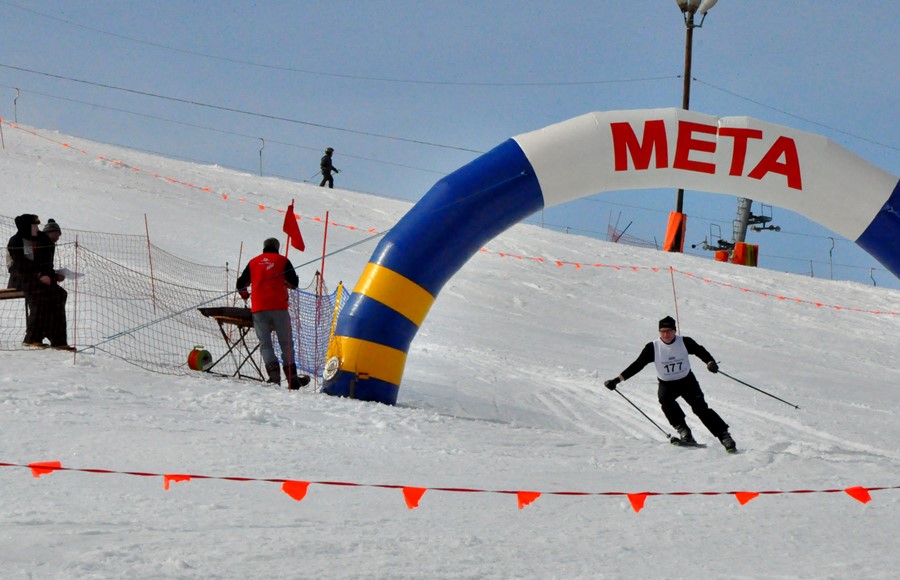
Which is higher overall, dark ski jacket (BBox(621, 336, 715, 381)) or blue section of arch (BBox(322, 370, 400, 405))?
dark ski jacket (BBox(621, 336, 715, 381))

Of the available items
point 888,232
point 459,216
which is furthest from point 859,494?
point 459,216

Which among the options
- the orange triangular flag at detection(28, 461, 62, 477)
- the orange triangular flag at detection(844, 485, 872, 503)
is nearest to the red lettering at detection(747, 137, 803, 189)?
the orange triangular flag at detection(844, 485, 872, 503)

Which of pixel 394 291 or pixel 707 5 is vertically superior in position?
pixel 707 5

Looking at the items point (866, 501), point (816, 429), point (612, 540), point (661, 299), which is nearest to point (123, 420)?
point (612, 540)

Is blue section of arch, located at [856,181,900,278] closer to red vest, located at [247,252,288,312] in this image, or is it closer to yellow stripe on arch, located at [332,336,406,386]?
yellow stripe on arch, located at [332,336,406,386]

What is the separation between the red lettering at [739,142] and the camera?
9586 millimetres

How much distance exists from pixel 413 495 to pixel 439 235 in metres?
4.10

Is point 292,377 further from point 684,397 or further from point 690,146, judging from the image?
point 690,146

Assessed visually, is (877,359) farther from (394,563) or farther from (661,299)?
(394,563)

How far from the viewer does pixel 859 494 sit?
19.7 ft

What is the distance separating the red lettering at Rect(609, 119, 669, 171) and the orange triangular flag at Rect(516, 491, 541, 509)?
4986mm

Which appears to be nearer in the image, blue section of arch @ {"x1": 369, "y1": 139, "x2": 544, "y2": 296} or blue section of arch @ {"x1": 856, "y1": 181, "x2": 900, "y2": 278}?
blue section of arch @ {"x1": 369, "y1": 139, "x2": 544, "y2": 296}

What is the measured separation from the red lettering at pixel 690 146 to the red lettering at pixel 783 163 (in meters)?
0.50

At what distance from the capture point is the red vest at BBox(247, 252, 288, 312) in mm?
8633
